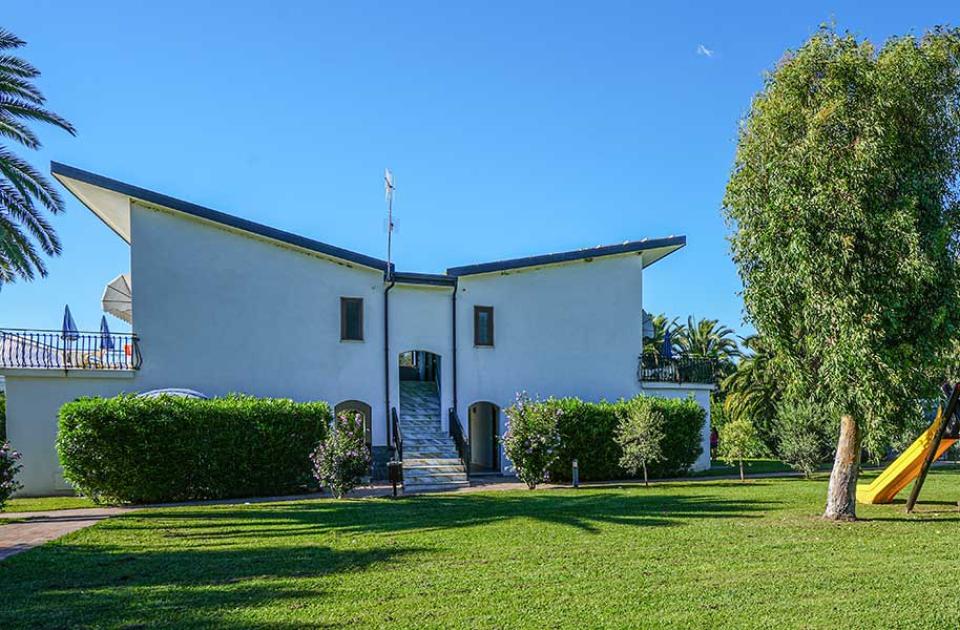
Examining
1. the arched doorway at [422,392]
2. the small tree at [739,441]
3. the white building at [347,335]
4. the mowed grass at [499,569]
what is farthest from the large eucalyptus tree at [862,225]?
the arched doorway at [422,392]

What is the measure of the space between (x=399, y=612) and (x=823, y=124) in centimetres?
1069

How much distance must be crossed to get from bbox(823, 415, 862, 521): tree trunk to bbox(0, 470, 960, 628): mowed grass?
0.43 meters

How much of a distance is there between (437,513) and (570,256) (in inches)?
503

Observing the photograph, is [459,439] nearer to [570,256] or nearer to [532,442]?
[532,442]

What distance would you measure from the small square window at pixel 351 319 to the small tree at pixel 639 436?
328 inches

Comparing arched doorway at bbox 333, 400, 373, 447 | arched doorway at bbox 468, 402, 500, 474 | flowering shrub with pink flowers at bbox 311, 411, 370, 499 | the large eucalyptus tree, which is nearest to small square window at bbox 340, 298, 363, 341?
arched doorway at bbox 333, 400, 373, 447

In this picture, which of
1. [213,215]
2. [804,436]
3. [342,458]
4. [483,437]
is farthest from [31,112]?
[804,436]

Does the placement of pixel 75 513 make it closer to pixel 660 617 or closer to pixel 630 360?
pixel 660 617

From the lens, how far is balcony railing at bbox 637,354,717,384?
26859 millimetres

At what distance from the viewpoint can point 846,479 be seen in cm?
1349

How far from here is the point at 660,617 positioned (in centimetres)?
702

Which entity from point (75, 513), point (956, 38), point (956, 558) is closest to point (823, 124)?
Result: point (956, 38)

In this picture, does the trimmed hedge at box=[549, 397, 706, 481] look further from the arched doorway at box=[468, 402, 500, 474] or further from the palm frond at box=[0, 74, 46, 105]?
the palm frond at box=[0, 74, 46, 105]

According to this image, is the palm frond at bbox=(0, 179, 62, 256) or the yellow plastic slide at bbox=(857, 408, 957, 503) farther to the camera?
the palm frond at bbox=(0, 179, 62, 256)
